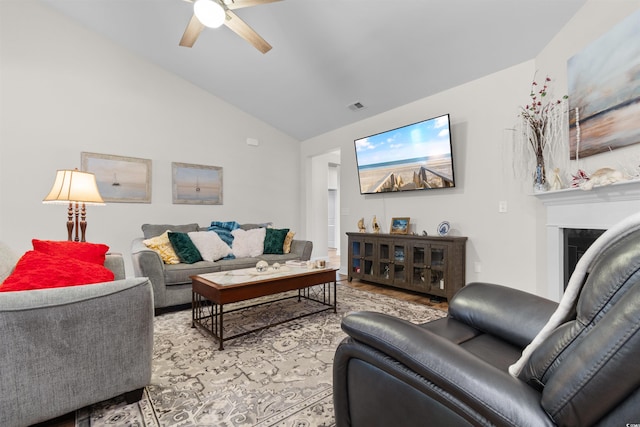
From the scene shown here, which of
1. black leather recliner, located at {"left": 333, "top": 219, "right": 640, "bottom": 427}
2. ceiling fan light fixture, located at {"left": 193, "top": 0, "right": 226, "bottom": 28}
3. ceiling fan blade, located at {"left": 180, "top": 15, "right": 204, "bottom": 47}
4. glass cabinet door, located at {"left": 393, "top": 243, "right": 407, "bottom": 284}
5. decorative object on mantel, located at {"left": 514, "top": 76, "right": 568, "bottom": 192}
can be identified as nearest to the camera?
black leather recliner, located at {"left": 333, "top": 219, "right": 640, "bottom": 427}

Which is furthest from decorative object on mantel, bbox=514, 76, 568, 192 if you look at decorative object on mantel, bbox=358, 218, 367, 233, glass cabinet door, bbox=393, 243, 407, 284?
decorative object on mantel, bbox=358, 218, 367, 233

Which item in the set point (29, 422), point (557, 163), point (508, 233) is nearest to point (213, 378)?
point (29, 422)

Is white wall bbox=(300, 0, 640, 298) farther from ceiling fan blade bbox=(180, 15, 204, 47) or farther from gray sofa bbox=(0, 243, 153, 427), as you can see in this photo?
gray sofa bbox=(0, 243, 153, 427)

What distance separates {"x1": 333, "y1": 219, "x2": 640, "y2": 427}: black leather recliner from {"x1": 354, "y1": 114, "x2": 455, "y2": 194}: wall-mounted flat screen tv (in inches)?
105

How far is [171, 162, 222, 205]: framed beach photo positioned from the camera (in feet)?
14.5

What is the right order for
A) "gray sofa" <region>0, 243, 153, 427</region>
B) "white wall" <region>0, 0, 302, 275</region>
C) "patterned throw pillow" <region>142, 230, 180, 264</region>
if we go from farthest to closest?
"white wall" <region>0, 0, 302, 275</region> → "patterned throw pillow" <region>142, 230, 180, 264</region> → "gray sofa" <region>0, 243, 153, 427</region>

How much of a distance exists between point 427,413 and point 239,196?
4.64m

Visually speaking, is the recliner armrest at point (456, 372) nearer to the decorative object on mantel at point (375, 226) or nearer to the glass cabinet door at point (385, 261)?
the glass cabinet door at point (385, 261)

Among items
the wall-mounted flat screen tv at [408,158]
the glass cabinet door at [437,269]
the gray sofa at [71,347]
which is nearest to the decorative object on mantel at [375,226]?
the wall-mounted flat screen tv at [408,158]

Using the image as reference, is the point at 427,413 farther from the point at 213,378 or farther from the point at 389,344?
the point at 213,378

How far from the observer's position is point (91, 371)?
4.36 ft

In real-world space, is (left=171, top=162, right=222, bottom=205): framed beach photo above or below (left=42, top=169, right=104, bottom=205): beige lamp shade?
above

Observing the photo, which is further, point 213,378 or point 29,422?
point 213,378

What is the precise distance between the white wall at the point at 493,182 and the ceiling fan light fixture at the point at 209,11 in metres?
2.64
